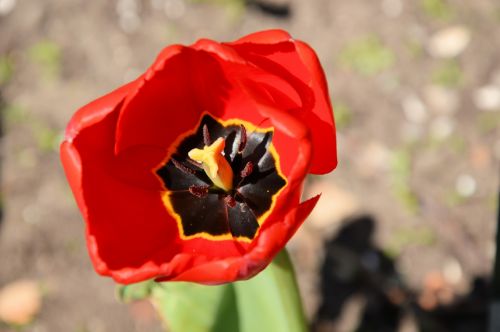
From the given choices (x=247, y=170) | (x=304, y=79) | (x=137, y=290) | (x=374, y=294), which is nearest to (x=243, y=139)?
(x=247, y=170)

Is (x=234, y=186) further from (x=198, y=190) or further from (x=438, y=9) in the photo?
(x=438, y=9)

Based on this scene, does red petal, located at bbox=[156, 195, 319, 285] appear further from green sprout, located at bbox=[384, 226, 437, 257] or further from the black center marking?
green sprout, located at bbox=[384, 226, 437, 257]

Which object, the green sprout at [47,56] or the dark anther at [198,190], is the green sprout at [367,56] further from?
the dark anther at [198,190]

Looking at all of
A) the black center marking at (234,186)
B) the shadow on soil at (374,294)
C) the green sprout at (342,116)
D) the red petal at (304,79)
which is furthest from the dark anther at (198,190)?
the green sprout at (342,116)

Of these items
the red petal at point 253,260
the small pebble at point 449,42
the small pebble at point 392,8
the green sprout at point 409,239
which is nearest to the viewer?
the red petal at point 253,260

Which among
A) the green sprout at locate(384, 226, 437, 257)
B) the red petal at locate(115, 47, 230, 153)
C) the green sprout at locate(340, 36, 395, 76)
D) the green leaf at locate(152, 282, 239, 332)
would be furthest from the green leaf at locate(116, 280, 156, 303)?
the green sprout at locate(340, 36, 395, 76)

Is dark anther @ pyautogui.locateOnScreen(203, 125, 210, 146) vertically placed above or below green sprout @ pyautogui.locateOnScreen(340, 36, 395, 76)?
above

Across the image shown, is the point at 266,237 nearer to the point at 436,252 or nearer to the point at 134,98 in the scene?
the point at 134,98

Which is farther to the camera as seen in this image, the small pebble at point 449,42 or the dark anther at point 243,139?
the small pebble at point 449,42
